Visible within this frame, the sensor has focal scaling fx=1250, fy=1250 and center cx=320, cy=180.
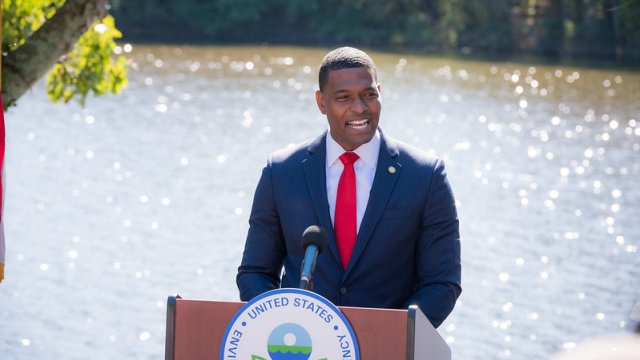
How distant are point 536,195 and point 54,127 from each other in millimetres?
11740

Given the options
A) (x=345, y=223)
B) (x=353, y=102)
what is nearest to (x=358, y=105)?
(x=353, y=102)

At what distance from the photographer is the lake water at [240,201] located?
48.5 feet

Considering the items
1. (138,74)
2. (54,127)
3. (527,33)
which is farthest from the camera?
(527,33)

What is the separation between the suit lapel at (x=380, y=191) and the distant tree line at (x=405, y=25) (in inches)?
1883

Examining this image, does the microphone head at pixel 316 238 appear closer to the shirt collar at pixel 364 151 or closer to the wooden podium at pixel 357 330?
the wooden podium at pixel 357 330

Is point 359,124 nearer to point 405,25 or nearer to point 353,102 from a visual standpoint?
point 353,102

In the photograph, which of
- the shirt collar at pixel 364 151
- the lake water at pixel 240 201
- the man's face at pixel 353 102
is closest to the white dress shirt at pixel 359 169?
the shirt collar at pixel 364 151

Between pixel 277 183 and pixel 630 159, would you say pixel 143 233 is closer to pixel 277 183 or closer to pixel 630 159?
pixel 630 159

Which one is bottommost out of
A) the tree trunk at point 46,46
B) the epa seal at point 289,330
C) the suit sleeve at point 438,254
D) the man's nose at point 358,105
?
the epa seal at point 289,330

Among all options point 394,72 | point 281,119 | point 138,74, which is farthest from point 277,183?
point 394,72

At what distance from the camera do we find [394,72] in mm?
44312

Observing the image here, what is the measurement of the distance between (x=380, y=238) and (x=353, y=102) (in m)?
0.39

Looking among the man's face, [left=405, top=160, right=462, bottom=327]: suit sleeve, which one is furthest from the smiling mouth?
[left=405, top=160, right=462, bottom=327]: suit sleeve

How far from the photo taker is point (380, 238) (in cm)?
345
